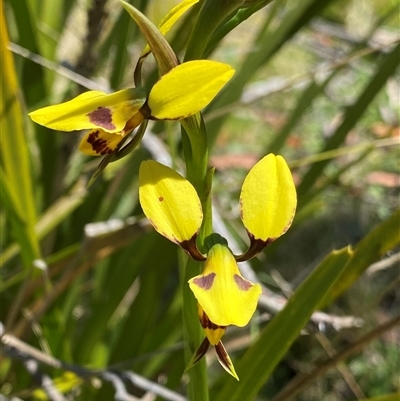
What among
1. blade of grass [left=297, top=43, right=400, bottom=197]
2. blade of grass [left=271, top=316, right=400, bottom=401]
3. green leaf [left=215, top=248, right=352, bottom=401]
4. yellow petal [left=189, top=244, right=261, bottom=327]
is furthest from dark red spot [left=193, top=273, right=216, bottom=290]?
blade of grass [left=297, top=43, right=400, bottom=197]

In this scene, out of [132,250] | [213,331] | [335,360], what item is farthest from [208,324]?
[132,250]

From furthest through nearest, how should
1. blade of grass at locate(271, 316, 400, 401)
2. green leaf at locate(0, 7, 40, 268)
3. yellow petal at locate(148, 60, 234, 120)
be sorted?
green leaf at locate(0, 7, 40, 268) < blade of grass at locate(271, 316, 400, 401) < yellow petal at locate(148, 60, 234, 120)

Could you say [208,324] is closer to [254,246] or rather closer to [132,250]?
[254,246]

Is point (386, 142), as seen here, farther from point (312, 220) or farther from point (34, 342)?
point (312, 220)

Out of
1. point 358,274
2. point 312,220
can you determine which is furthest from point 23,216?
point 312,220

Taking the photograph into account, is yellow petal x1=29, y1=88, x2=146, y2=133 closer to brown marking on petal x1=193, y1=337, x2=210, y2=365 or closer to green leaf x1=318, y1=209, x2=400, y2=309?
brown marking on petal x1=193, y1=337, x2=210, y2=365

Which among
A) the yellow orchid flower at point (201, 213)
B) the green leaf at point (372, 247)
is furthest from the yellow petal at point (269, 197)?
the green leaf at point (372, 247)
